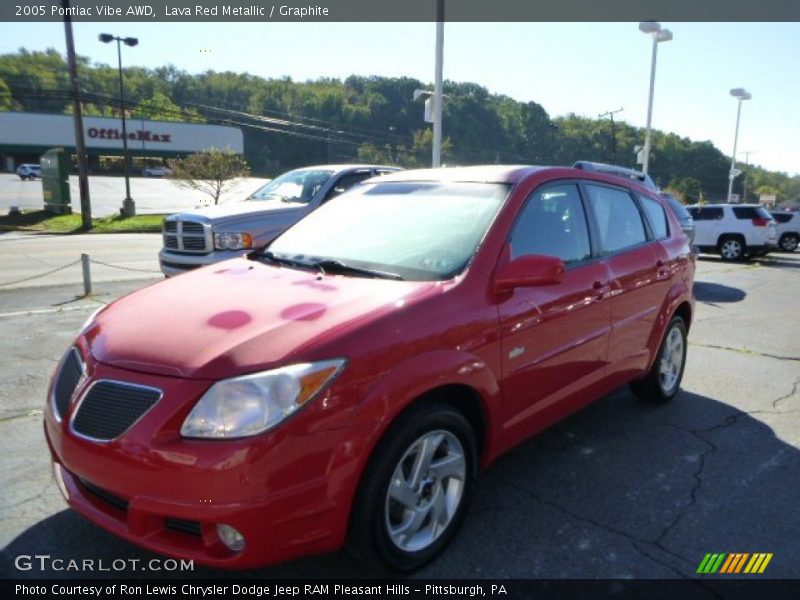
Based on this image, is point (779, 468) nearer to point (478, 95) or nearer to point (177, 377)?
point (177, 377)

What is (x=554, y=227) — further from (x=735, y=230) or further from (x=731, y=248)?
(x=731, y=248)

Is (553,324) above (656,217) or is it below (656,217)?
below

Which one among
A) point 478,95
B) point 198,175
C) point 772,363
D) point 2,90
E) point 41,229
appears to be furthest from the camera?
point 478,95

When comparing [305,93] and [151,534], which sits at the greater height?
[305,93]

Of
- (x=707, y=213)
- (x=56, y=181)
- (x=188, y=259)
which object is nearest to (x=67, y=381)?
(x=188, y=259)

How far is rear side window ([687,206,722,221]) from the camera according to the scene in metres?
18.6

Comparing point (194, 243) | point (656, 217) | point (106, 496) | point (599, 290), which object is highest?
point (656, 217)

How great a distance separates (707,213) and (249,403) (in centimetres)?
1991

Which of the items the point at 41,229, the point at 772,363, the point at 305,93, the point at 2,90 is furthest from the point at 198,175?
the point at 305,93

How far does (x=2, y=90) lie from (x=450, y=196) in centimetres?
8761

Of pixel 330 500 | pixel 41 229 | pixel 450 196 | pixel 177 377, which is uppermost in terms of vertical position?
pixel 450 196

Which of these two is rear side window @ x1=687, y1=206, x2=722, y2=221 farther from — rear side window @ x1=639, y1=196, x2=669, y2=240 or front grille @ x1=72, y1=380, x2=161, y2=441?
front grille @ x1=72, y1=380, x2=161, y2=441

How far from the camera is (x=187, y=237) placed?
773 centimetres

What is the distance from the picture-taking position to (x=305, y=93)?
10956 cm
